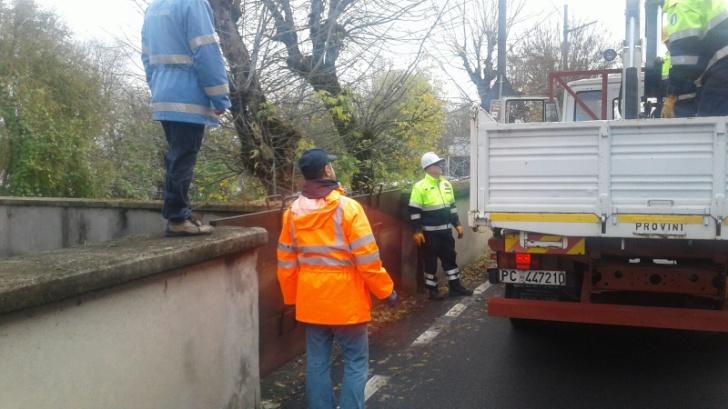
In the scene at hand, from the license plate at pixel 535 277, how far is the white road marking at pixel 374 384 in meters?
1.28

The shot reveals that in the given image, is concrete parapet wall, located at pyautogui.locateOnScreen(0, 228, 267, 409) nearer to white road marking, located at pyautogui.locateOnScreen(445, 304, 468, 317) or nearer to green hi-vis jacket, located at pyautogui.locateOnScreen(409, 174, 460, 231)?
white road marking, located at pyautogui.locateOnScreen(445, 304, 468, 317)

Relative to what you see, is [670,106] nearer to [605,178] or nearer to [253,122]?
[605,178]

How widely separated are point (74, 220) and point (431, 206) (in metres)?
4.03

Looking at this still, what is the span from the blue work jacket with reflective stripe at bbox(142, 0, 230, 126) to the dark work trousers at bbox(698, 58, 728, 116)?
385cm

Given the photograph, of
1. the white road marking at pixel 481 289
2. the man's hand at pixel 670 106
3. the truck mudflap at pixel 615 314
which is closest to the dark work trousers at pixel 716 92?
the man's hand at pixel 670 106

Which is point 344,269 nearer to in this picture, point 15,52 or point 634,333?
point 634,333

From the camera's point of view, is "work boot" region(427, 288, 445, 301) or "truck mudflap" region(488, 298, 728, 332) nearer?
"truck mudflap" region(488, 298, 728, 332)

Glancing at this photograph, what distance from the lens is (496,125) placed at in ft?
16.9

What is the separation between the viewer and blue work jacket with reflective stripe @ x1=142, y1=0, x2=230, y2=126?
3.96 meters

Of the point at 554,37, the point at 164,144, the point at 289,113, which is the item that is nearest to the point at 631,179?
the point at 289,113

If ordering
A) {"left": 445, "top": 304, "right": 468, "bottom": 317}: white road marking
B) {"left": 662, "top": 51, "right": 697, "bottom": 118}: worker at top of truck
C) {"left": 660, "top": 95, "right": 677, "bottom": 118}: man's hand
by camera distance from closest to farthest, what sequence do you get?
1. {"left": 662, "top": 51, "right": 697, "bottom": 118}: worker at top of truck
2. {"left": 660, "top": 95, "right": 677, "bottom": 118}: man's hand
3. {"left": 445, "top": 304, "right": 468, "bottom": 317}: white road marking

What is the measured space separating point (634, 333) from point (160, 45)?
5.07 metres

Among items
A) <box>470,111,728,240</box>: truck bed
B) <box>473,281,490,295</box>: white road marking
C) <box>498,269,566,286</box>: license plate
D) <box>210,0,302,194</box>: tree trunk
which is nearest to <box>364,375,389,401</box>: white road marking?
<box>498,269,566,286</box>: license plate

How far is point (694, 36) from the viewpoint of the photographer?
5.55 metres
